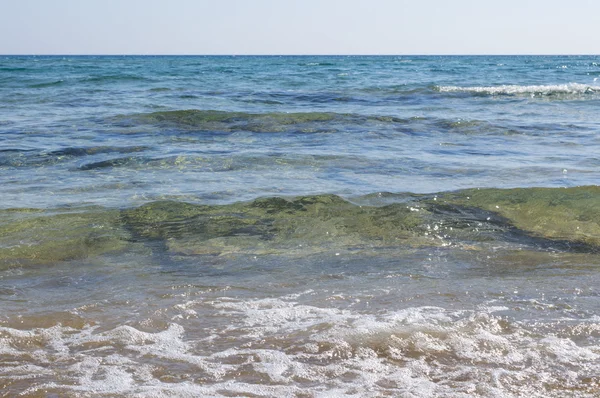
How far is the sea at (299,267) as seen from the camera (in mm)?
2992


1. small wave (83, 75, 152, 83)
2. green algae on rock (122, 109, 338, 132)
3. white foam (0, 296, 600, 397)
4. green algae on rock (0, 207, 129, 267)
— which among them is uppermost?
small wave (83, 75, 152, 83)

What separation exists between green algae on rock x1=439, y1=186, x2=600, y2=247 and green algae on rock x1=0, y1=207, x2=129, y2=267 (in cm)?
310

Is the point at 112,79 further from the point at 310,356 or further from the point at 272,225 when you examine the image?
the point at 310,356

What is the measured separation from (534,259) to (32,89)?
742 inches

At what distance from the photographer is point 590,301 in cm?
379

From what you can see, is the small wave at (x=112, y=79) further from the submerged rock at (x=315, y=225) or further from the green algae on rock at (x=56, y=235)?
the submerged rock at (x=315, y=225)

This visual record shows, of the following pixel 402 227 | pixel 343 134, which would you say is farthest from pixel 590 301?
pixel 343 134

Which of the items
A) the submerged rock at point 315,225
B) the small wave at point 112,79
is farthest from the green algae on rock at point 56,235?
the small wave at point 112,79

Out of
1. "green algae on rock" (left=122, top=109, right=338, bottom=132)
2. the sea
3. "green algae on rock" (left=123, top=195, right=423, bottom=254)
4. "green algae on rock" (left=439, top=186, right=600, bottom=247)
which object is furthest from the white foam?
"green algae on rock" (left=122, top=109, right=338, bottom=132)

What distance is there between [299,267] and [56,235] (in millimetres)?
2016

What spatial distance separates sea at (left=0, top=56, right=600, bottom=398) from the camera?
299 cm

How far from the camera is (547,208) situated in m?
6.01

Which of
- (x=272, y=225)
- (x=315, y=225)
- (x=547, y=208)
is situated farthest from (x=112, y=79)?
(x=547, y=208)

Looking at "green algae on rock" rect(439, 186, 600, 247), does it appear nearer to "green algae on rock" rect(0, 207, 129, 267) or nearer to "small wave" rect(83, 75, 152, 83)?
"green algae on rock" rect(0, 207, 129, 267)
